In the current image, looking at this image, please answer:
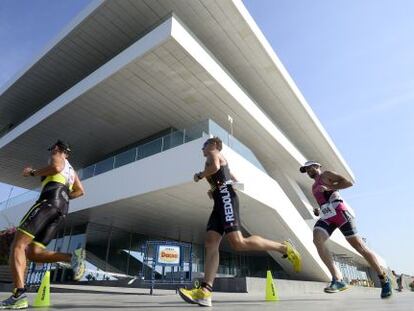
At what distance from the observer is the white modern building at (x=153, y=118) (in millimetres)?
11008

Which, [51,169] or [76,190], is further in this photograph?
[76,190]

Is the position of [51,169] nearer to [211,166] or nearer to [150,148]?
[211,166]

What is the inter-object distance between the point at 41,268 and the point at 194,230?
7.56 metres

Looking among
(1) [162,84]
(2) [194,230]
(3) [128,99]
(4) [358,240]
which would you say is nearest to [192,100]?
(1) [162,84]

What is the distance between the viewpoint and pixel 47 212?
322 cm

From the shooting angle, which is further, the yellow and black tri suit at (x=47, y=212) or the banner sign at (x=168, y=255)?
the banner sign at (x=168, y=255)

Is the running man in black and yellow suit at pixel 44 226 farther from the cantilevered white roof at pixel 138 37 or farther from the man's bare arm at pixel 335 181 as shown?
the cantilevered white roof at pixel 138 37

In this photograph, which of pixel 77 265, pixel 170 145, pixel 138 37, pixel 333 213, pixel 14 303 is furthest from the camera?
pixel 138 37

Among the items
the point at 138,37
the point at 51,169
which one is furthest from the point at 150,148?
the point at 51,169

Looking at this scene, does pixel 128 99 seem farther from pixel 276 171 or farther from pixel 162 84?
pixel 276 171

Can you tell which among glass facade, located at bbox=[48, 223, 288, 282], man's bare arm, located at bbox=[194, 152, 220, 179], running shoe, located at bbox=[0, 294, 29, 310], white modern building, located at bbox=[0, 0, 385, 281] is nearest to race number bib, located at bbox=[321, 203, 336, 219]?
man's bare arm, located at bbox=[194, 152, 220, 179]

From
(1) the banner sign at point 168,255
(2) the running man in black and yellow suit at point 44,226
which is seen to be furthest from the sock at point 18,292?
(1) the banner sign at point 168,255

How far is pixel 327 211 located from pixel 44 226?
3.61m

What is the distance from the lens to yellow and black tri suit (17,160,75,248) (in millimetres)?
3137
